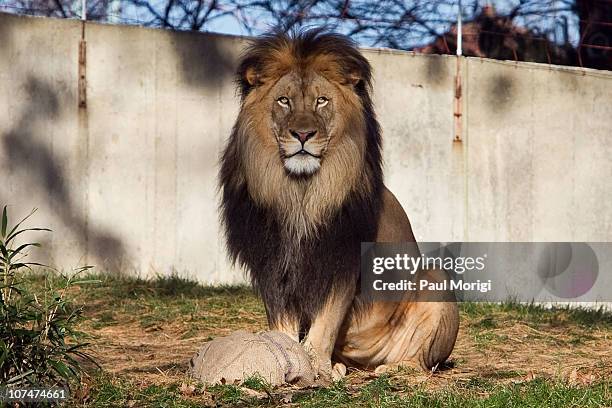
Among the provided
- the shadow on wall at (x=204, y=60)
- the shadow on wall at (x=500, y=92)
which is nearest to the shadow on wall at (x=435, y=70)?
the shadow on wall at (x=500, y=92)

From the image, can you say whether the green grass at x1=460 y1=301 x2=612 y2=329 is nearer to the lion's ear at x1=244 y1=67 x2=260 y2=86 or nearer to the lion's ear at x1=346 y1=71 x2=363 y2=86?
the lion's ear at x1=346 y1=71 x2=363 y2=86

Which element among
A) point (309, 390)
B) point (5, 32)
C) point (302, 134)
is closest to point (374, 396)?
point (309, 390)

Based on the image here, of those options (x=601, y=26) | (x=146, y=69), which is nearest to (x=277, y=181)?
(x=146, y=69)

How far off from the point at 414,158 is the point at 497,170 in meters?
0.74

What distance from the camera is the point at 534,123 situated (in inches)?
359

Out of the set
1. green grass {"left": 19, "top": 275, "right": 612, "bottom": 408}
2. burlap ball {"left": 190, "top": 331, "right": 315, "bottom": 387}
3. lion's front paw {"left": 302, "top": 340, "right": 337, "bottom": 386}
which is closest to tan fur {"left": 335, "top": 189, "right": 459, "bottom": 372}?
green grass {"left": 19, "top": 275, "right": 612, "bottom": 408}

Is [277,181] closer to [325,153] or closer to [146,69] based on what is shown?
[325,153]

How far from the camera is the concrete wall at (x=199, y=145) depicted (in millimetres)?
8117

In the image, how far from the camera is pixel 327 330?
515 centimetres

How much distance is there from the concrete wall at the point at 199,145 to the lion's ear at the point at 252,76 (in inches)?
126

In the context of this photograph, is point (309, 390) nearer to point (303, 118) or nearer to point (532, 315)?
point (303, 118)

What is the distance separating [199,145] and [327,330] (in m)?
3.64

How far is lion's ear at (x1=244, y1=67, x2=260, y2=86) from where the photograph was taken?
527cm

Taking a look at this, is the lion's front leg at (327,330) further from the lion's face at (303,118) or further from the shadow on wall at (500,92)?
the shadow on wall at (500,92)
